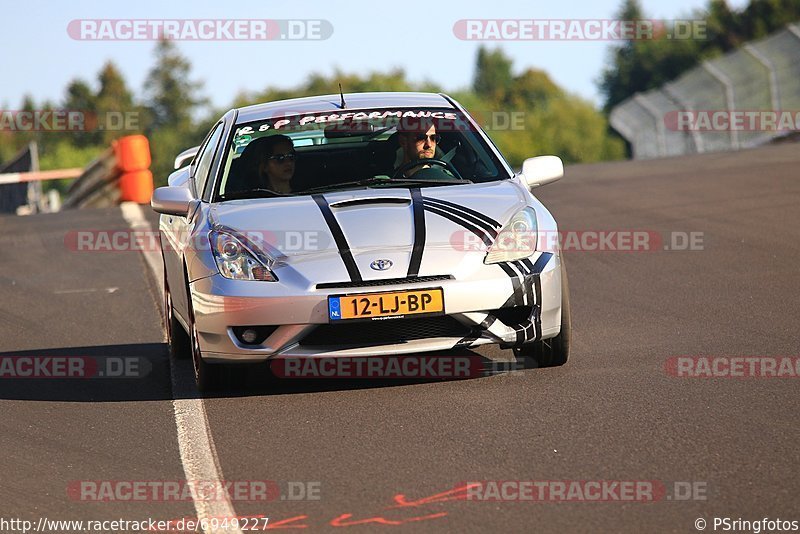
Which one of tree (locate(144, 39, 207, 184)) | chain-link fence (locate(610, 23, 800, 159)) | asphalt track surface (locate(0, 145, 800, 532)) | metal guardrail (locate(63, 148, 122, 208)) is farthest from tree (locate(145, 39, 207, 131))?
asphalt track surface (locate(0, 145, 800, 532))

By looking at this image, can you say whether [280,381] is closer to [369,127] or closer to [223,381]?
[223,381]

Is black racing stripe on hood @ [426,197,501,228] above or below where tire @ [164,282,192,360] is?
above

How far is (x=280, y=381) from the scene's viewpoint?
7.46 metres

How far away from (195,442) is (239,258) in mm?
1105

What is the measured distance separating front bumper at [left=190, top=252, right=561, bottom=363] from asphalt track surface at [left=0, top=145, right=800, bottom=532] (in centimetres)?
27

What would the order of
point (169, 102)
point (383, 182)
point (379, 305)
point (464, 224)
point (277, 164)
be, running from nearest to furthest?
point (379, 305), point (464, 224), point (383, 182), point (277, 164), point (169, 102)

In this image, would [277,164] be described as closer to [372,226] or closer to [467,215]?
[372,226]

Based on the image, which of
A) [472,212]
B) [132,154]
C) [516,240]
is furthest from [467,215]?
[132,154]

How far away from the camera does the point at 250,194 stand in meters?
7.68

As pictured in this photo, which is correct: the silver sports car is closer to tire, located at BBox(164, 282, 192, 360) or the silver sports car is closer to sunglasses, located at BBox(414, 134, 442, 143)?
sunglasses, located at BBox(414, 134, 442, 143)

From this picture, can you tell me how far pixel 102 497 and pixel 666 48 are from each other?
133m

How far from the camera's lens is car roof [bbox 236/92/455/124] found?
847 centimetres

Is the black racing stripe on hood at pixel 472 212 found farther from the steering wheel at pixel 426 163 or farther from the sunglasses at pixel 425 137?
the sunglasses at pixel 425 137

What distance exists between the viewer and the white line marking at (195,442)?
506 cm
